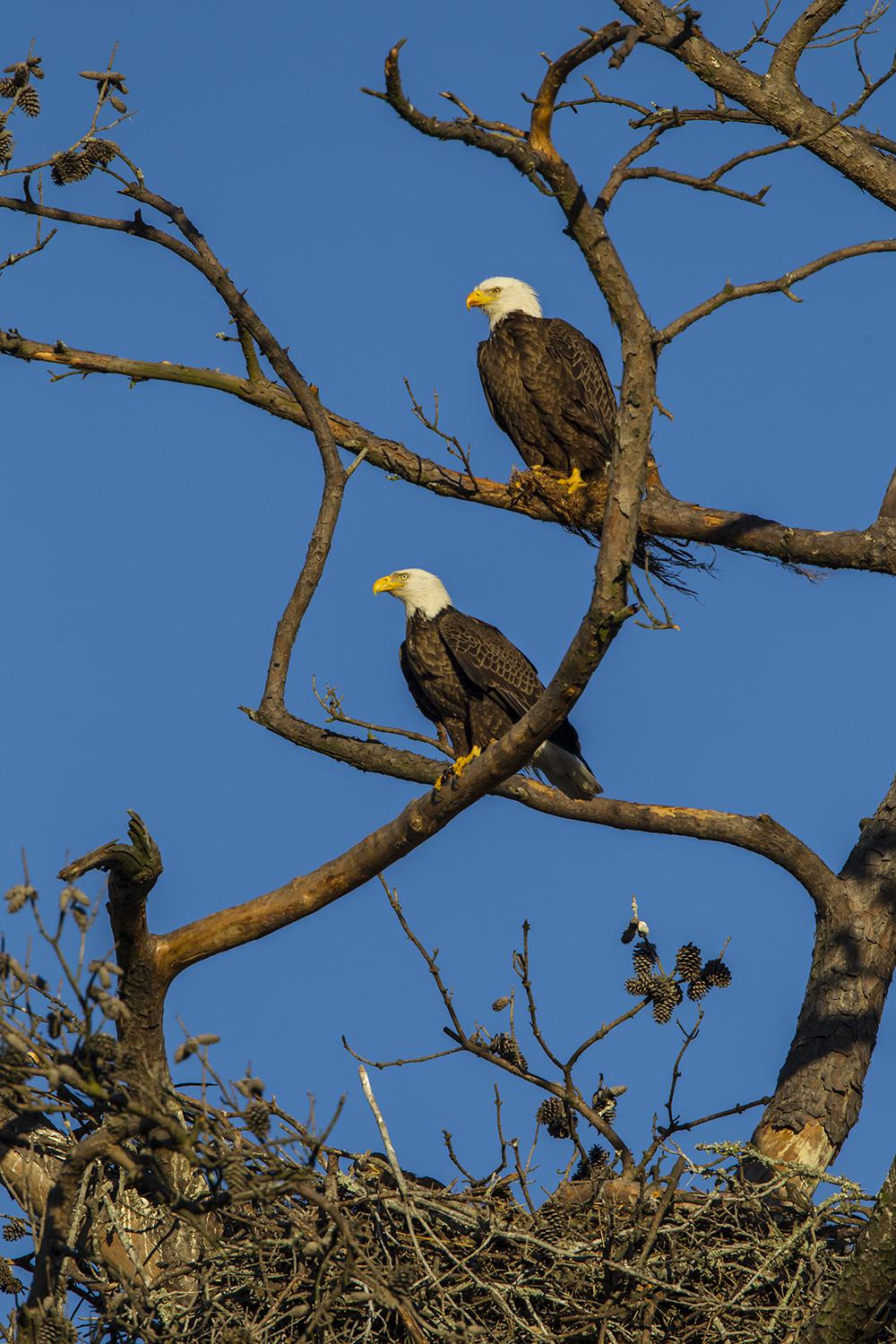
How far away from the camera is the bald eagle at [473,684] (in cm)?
834

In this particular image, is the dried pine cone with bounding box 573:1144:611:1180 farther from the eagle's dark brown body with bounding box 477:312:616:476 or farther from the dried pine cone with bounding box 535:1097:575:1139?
the eagle's dark brown body with bounding box 477:312:616:476

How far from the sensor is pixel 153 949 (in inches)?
222

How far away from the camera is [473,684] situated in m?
8.56

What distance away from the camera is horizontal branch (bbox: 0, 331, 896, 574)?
738 cm

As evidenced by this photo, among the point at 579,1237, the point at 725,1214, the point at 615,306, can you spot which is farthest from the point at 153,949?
the point at 615,306

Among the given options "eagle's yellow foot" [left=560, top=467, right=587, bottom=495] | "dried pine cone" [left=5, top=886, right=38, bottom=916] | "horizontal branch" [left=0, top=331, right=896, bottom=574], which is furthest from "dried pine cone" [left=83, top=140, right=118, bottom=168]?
"dried pine cone" [left=5, top=886, right=38, bottom=916]

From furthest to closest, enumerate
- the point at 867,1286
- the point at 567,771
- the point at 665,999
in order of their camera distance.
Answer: the point at 567,771 → the point at 665,999 → the point at 867,1286

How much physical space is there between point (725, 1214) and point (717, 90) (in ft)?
15.6

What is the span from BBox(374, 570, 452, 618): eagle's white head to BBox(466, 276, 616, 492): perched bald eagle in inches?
35.4

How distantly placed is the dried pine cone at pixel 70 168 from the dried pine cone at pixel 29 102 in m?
0.31

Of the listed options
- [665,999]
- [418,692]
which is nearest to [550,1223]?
[665,999]

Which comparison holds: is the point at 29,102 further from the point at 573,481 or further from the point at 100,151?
the point at 573,481

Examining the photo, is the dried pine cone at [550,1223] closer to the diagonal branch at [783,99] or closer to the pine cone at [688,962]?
the pine cone at [688,962]

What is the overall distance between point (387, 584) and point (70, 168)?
3.42m
